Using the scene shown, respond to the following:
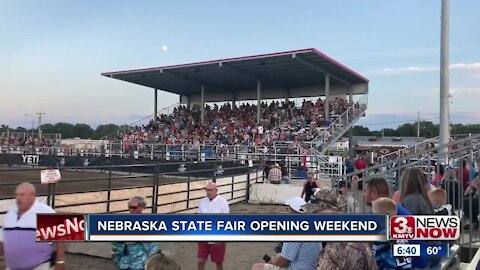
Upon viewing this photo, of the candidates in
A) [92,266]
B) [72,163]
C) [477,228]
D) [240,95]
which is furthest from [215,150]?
[477,228]

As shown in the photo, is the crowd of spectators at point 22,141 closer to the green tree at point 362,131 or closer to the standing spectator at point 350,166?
the standing spectator at point 350,166

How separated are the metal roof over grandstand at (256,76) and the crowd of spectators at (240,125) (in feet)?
6.72

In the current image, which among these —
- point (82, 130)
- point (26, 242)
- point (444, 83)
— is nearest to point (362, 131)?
point (82, 130)

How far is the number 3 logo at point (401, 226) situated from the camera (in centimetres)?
231

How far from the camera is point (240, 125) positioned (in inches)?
1292

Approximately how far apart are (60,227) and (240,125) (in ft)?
100

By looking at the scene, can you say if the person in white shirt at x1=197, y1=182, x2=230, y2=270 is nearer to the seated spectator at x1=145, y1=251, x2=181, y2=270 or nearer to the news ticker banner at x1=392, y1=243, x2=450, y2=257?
the seated spectator at x1=145, y1=251, x2=181, y2=270

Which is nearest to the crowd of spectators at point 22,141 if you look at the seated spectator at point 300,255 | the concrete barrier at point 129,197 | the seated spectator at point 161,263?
the concrete barrier at point 129,197

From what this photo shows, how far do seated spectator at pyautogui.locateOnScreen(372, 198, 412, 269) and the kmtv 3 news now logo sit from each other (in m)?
0.79

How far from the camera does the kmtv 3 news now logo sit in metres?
2.32

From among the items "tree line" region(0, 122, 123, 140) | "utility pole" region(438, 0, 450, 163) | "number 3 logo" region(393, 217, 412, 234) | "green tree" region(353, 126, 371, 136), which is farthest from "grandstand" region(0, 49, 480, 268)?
"green tree" region(353, 126, 371, 136)

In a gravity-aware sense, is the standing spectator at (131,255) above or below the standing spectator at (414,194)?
below

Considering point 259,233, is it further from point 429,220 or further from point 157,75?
point 157,75

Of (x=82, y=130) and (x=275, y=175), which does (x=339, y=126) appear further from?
(x=82, y=130)
